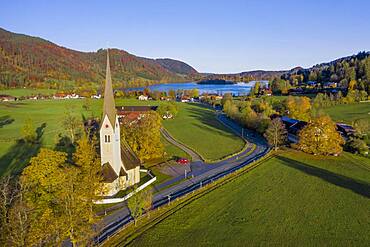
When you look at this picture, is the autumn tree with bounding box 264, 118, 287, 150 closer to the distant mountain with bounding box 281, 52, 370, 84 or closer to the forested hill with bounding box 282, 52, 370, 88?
the distant mountain with bounding box 281, 52, 370, 84

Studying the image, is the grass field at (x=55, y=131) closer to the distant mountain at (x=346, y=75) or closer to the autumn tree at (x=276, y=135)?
the autumn tree at (x=276, y=135)

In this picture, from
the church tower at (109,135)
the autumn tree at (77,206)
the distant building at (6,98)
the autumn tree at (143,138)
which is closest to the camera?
the autumn tree at (77,206)

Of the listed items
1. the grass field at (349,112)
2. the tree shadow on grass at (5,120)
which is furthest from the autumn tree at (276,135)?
the tree shadow on grass at (5,120)

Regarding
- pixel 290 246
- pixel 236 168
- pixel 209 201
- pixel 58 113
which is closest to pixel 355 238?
pixel 290 246

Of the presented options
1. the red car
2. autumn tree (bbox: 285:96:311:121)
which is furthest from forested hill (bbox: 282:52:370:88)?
the red car

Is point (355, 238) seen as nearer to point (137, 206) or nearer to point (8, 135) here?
point (137, 206)
